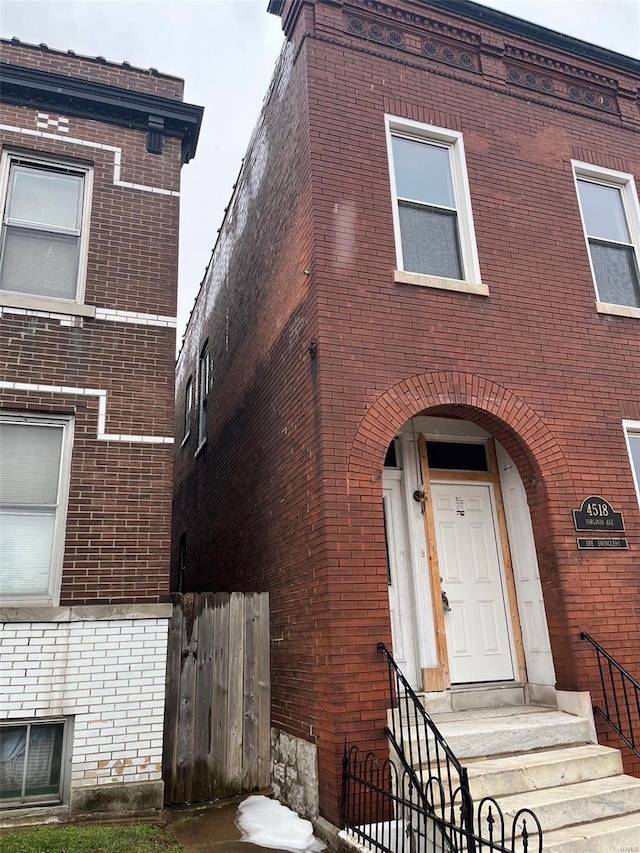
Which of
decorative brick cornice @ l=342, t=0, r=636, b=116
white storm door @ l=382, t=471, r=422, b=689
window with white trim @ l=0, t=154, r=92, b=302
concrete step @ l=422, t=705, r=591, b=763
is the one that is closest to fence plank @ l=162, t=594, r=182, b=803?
white storm door @ l=382, t=471, r=422, b=689

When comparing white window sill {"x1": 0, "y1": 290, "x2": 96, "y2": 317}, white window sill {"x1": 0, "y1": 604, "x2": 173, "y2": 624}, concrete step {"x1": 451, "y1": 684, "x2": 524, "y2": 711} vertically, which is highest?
white window sill {"x1": 0, "y1": 290, "x2": 96, "y2": 317}

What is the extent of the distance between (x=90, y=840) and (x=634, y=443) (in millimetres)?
6575

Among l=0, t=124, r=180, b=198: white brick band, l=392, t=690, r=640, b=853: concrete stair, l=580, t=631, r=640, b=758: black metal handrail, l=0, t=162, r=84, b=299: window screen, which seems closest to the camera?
l=392, t=690, r=640, b=853: concrete stair

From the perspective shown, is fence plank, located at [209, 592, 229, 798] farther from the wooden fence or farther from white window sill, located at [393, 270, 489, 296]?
white window sill, located at [393, 270, 489, 296]

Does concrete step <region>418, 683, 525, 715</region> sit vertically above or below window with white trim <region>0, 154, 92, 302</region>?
below

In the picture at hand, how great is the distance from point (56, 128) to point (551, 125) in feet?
19.9

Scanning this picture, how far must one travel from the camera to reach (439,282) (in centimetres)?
702

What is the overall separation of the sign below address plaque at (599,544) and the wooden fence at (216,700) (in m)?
3.44

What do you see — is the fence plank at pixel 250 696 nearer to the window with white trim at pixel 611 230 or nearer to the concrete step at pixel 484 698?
the concrete step at pixel 484 698

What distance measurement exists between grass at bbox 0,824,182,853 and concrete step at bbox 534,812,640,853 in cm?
272

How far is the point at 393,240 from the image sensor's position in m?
7.04

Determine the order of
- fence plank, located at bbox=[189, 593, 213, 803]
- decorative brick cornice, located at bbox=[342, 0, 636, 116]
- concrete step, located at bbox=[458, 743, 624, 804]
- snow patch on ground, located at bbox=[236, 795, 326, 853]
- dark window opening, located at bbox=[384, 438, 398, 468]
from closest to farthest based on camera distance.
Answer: concrete step, located at bbox=[458, 743, 624, 804] → snow patch on ground, located at bbox=[236, 795, 326, 853] → fence plank, located at bbox=[189, 593, 213, 803] → dark window opening, located at bbox=[384, 438, 398, 468] → decorative brick cornice, located at bbox=[342, 0, 636, 116]

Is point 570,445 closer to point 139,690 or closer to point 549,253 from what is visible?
point 549,253

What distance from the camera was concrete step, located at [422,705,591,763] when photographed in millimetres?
5395
